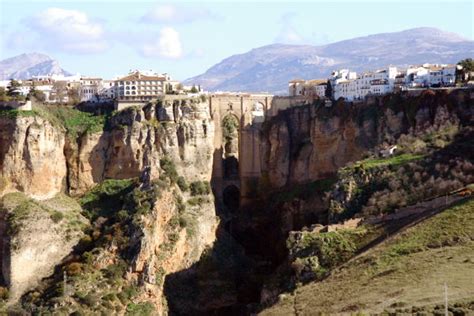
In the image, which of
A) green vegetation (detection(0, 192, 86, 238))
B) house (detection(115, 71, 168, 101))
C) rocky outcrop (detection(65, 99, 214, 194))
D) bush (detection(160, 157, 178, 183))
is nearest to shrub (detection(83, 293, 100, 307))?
green vegetation (detection(0, 192, 86, 238))

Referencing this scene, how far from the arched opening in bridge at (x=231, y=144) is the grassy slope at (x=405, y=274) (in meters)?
26.8

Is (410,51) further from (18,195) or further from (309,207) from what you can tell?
(18,195)

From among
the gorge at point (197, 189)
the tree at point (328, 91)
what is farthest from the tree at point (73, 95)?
the tree at point (328, 91)

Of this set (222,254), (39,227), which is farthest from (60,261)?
(222,254)

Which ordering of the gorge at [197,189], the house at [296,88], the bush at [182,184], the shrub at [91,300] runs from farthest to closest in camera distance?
the house at [296,88]
the bush at [182,184]
the gorge at [197,189]
the shrub at [91,300]

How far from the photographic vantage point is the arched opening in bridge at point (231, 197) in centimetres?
7175

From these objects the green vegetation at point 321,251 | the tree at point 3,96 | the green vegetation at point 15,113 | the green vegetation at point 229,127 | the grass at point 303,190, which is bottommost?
the green vegetation at point 321,251

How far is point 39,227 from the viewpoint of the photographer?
184 ft

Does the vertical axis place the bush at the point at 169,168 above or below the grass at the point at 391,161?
below

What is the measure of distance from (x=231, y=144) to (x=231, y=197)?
13.8 feet

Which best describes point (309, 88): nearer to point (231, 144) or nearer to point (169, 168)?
Answer: point (231, 144)

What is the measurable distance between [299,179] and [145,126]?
13.1 metres

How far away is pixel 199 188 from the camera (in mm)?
65750

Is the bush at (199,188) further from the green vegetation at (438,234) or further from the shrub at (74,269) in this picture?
the green vegetation at (438,234)
